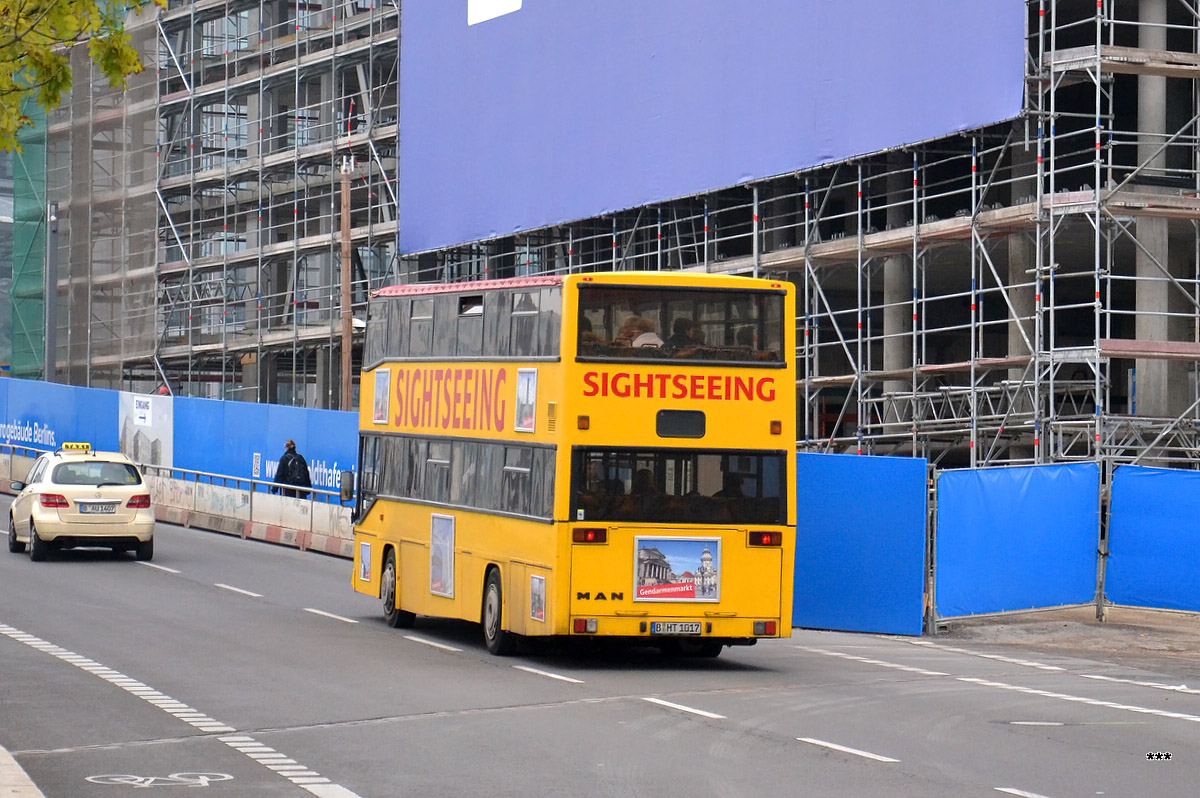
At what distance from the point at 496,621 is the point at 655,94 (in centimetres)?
2197

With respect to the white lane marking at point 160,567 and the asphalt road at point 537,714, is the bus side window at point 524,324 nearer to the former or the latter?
the asphalt road at point 537,714

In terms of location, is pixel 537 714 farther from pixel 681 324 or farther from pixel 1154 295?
pixel 1154 295

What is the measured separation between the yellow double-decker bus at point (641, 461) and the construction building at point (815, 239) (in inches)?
421

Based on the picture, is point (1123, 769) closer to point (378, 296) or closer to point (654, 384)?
point (654, 384)

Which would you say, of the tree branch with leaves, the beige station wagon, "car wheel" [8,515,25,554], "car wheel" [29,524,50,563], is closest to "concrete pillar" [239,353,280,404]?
→ "car wheel" [8,515,25,554]

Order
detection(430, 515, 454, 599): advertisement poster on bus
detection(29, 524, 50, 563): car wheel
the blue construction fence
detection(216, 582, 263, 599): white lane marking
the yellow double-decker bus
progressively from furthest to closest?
1. the blue construction fence
2. detection(29, 524, 50, 563): car wheel
3. detection(216, 582, 263, 599): white lane marking
4. detection(430, 515, 454, 599): advertisement poster on bus
5. the yellow double-decker bus

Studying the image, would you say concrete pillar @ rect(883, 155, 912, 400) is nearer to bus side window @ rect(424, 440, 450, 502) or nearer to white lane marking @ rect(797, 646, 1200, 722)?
bus side window @ rect(424, 440, 450, 502)

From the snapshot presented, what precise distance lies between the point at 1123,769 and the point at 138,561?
19.6 meters

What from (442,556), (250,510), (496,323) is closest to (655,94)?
(250,510)

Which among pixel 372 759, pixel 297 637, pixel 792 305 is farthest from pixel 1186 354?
pixel 372 759

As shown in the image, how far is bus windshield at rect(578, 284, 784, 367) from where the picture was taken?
17031 mm

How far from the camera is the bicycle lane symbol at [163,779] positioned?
10250mm

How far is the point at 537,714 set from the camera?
13461mm

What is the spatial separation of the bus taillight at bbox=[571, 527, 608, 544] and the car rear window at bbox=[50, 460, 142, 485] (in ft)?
41.1
